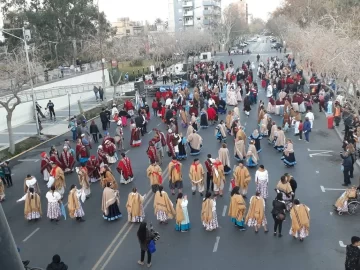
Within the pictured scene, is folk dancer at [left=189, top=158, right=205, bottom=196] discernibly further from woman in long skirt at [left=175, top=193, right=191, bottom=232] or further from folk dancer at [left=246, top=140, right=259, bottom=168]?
folk dancer at [left=246, top=140, right=259, bottom=168]

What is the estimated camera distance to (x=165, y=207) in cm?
1084

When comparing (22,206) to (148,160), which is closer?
(22,206)

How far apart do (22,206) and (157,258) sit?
6051 millimetres

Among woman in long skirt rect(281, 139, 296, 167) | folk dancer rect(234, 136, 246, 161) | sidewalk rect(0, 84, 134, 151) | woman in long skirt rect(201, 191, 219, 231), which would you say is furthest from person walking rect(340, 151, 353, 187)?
sidewalk rect(0, 84, 134, 151)

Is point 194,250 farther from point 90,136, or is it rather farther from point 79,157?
point 90,136

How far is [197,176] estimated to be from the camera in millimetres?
12586

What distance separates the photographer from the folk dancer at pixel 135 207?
1093 centimetres

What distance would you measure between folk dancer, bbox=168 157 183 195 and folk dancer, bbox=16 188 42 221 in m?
4.02

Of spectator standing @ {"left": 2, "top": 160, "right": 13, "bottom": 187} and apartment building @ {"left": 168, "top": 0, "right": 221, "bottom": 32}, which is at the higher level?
apartment building @ {"left": 168, "top": 0, "right": 221, "bottom": 32}

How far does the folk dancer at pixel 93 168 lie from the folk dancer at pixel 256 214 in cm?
653

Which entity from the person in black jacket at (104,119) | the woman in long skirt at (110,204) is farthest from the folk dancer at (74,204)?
the person in black jacket at (104,119)

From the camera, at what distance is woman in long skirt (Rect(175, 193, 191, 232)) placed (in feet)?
33.9

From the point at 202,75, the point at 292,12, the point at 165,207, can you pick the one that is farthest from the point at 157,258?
the point at 292,12

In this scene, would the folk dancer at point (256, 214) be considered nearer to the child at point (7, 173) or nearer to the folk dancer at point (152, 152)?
the folk dancer at point (152, 152)
